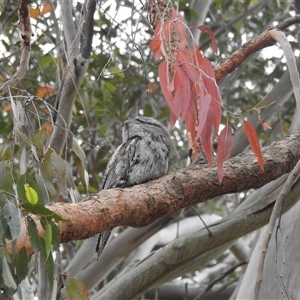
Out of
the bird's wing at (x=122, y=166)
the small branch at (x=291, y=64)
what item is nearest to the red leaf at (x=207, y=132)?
the small branch at (x=291, y=64)

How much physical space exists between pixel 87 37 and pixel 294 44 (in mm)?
2579

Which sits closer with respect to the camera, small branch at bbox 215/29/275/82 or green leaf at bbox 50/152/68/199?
green leaf at bbox 50/152/68/199

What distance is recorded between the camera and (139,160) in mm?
3590

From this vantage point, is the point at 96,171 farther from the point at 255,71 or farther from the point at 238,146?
the point at 255,71

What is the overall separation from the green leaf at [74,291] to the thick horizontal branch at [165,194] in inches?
6.8

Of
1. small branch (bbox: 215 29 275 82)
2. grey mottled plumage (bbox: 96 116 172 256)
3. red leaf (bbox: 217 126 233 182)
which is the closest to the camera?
red leaf (bbox: 217 126 233 182)

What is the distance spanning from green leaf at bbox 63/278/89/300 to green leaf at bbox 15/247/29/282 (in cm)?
31

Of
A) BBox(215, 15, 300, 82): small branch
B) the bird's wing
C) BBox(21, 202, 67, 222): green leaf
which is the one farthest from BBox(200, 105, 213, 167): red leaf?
the bird's wing

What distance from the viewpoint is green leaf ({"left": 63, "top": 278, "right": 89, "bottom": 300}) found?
2.20 meters

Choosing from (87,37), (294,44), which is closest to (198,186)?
(87,37)

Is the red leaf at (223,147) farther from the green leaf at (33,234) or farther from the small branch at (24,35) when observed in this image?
the small branch at (24,35)

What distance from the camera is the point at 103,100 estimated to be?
4789 millimetres

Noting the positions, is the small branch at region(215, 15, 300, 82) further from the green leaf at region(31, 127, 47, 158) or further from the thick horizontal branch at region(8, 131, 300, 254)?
the green leaf at region(31, 127, 47, 158)

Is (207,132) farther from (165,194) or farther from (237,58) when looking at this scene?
(237,58)
